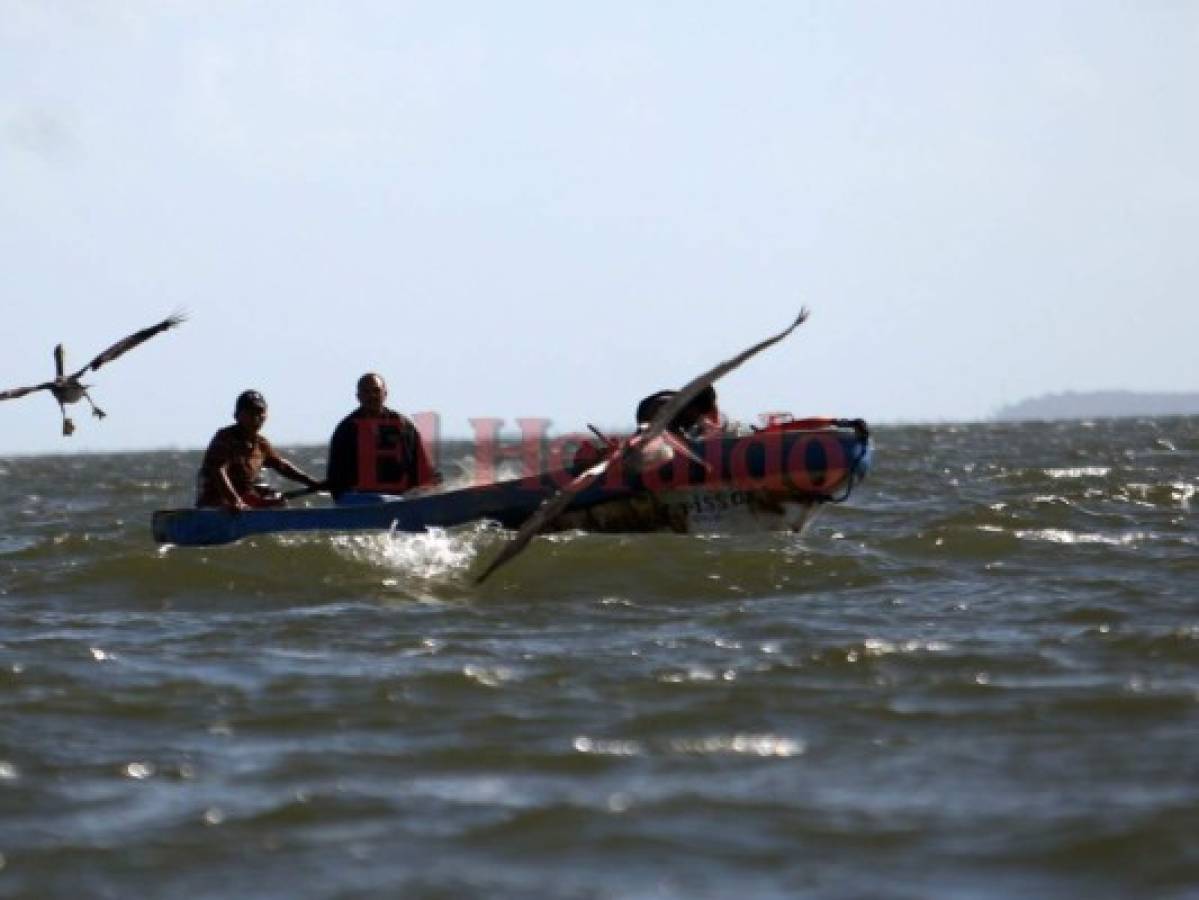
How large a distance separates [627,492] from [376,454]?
2226mm

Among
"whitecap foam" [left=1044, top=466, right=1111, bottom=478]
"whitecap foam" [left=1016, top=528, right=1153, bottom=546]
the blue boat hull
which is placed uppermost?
the blue boat hull

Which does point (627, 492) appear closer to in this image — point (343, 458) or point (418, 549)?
point (418, 549)

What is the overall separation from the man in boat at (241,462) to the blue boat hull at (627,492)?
0.25 metres

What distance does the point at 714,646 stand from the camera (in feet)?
37.0

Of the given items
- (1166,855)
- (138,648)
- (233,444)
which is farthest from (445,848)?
(233,444)

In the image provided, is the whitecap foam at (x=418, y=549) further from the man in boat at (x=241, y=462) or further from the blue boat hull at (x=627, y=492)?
the man in boat at (x=241, y=462)

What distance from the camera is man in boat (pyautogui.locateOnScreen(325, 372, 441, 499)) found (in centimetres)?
1753

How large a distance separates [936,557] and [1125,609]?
12.5 feet

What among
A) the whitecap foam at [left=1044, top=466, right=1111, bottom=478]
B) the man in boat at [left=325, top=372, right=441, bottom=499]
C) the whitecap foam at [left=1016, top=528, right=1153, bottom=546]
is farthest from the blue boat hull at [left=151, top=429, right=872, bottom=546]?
the whitecap foam at [left=1044, top=466, right=1111, bottom=478]

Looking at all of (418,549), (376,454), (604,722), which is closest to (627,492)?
(418,549)

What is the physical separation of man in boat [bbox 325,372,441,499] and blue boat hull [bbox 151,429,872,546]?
1.47ft

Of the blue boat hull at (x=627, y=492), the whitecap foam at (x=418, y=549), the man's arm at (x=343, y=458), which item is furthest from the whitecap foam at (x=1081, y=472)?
the whitecap foam at (x=418, y=549)

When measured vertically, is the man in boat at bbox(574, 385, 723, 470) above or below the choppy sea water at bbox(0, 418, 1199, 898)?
above

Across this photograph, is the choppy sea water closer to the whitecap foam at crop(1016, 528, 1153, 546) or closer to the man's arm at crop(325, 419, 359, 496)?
the whitecap foam at crop(1016, 528, 1153, 546)
